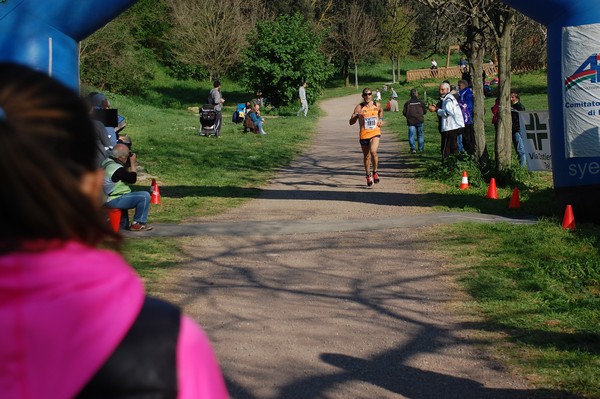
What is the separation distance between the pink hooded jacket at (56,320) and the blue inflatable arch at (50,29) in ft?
28.9

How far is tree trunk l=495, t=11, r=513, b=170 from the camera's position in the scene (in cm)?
1622

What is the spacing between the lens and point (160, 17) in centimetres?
6109

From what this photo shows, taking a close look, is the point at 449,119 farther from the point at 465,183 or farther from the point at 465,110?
the point at 465,183

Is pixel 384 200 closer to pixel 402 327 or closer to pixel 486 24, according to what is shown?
pixel 486 24

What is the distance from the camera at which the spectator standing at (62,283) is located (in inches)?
60.7

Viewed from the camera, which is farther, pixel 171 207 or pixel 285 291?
pixel 171 207

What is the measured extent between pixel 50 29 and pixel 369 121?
7354 mm

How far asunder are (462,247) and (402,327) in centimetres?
333

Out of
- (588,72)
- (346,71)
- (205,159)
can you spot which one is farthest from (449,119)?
(346,71)

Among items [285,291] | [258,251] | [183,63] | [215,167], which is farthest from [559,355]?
[183,63]

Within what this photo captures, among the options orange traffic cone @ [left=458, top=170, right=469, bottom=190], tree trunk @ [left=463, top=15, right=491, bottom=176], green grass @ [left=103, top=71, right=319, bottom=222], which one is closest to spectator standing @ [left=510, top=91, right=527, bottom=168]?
tree trunk @ [left=463, top=15, right=491, bottom=176]

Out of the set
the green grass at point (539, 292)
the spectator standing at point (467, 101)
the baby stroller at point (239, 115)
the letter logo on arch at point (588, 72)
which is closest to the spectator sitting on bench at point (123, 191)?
the green grass at point (539, 292)

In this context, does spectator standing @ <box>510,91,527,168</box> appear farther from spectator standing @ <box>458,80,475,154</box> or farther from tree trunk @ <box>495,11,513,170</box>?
tree trunk @ <box>495,11,513,170</box>

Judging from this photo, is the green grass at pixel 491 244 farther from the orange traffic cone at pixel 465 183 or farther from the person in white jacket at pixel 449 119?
the person in white jacket at pixel 449 119
